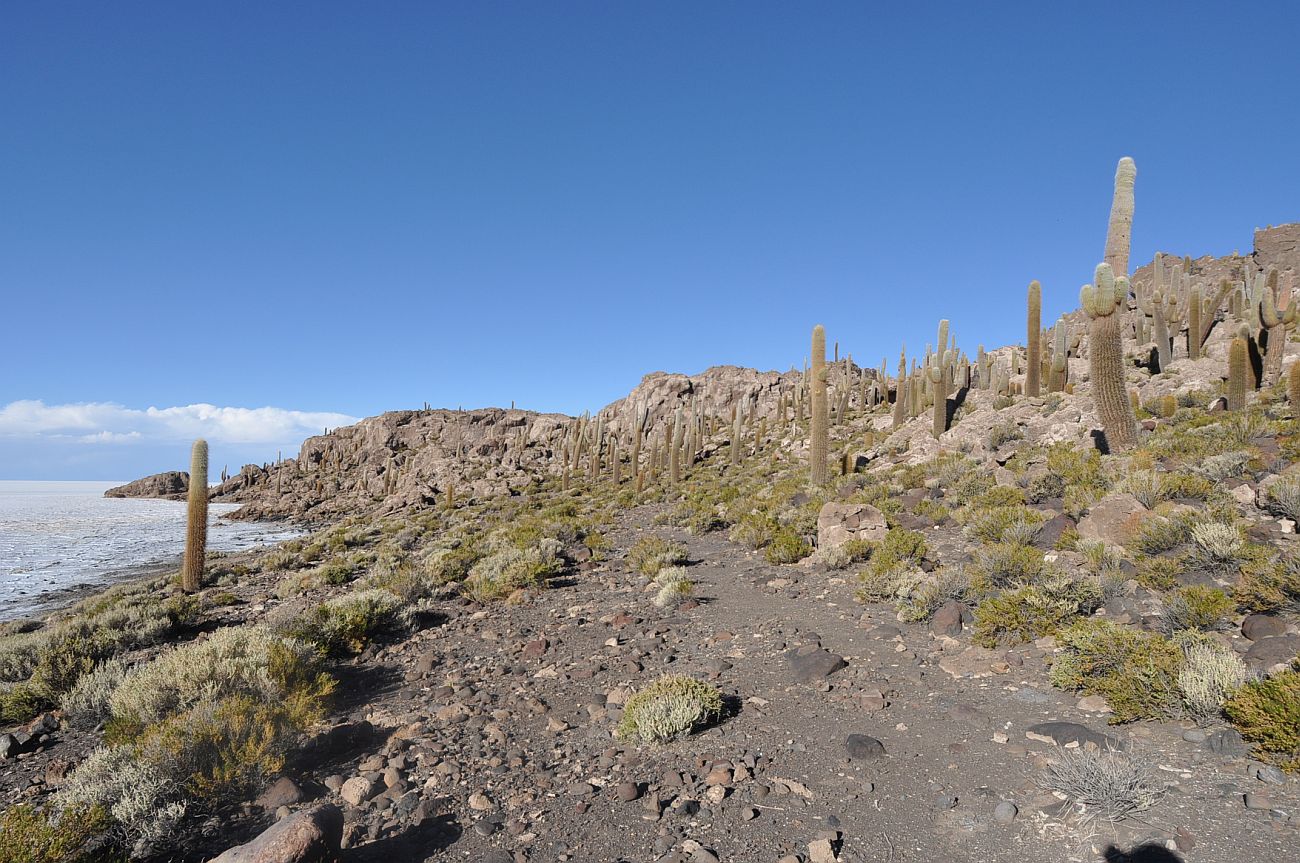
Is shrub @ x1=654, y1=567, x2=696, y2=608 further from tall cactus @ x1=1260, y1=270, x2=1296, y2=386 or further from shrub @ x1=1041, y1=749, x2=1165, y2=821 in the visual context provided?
tall cactus @ x1=1260, y1=270, x2=1296, y2=386

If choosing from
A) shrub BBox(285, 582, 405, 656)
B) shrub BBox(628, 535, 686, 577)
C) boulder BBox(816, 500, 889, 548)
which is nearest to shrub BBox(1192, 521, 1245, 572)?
boulder BBox(816, 500, 889, 548)

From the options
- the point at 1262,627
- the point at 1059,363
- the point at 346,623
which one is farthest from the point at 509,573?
the point at 1059,363

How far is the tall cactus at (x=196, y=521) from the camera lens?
1797 centimetres

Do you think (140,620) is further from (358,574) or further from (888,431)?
(888,431)

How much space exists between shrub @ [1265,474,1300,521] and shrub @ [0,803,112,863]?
13.9 m

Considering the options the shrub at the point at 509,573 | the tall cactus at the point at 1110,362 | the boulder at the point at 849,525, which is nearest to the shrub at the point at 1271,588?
the boulder at the point at 849,525

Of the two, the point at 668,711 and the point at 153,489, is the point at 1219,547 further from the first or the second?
the point at 153,489

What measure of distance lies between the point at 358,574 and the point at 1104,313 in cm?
2077

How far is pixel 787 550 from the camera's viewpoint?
13.4 m

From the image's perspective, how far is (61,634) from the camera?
9.77 m

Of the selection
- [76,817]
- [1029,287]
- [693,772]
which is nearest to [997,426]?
[1029,287]

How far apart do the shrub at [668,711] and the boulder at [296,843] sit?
2685mm

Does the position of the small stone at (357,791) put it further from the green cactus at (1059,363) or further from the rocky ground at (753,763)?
the green cactus at (1059,363)

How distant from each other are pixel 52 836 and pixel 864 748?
234 inches
